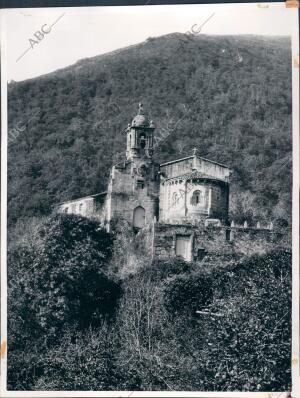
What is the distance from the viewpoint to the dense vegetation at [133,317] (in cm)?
1409

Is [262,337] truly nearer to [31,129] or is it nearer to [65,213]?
[65,213]

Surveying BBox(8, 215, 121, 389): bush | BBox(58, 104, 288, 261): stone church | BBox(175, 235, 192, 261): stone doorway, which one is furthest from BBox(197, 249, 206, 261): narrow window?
BBox(8, 215, 121, 389): bush

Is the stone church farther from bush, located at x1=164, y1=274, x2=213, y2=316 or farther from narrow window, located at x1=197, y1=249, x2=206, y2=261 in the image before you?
bush, located at x1=164, y1=274, x2=213, y2=316

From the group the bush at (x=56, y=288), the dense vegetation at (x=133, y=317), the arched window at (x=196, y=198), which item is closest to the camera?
the dense vegetation at (x=133, y=317)

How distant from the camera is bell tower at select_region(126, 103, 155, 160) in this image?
14.5 meters

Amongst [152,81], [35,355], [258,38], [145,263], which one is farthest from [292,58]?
[35,355]

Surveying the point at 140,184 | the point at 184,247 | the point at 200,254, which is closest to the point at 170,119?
the point at 140,184

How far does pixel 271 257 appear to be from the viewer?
14.4 m

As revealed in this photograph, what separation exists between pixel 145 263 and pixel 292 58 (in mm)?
4420

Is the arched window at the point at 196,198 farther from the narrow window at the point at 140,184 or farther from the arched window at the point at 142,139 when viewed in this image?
the arched window at the point at 142,139

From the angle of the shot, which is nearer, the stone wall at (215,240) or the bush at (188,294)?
the bush at (188,294)

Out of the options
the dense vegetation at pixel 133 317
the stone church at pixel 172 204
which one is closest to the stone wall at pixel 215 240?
the stone church at pixel 172 204

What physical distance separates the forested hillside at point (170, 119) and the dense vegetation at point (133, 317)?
2.60 ft

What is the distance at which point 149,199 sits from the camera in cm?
1455
